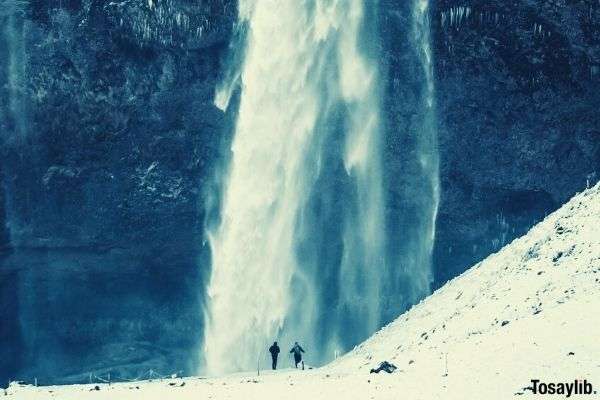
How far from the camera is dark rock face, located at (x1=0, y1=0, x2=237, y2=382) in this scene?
54562 mm

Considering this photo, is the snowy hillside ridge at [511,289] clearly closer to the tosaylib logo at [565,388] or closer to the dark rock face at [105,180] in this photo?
the tosaylib logo at [565,388]

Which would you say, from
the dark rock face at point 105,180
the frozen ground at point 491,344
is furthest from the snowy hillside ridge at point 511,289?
the dark rock face at point 105,180

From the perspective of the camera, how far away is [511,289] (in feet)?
92.0

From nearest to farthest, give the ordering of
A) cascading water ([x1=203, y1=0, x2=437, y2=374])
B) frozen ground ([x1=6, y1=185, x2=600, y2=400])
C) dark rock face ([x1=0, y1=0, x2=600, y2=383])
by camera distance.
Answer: frozen ground ([x1=6, y1=185, x2=600, y2=400])
dark rock face ([x1=0, y1=0, x2=600, y2=383])
cascading water ([x1=203, y1=0, x2=437, y2=374])

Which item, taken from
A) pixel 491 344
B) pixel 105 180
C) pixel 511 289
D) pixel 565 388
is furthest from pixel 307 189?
pixel 565 388

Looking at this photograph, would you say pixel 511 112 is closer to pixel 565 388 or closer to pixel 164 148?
pixel 164 148

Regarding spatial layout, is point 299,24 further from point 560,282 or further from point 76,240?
point 560,282

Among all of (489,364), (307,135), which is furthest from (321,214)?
(489,364)

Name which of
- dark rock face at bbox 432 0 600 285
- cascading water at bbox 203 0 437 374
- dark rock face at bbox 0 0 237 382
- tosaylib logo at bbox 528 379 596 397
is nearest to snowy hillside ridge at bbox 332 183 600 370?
tosaylib logo at bbox 528 379 596 397

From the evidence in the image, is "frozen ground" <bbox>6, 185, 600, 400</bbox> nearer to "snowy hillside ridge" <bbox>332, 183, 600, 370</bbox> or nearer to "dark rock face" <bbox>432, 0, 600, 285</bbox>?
"snowy hillside ridge" <bbox>332, 183, 600, 370</bbox>

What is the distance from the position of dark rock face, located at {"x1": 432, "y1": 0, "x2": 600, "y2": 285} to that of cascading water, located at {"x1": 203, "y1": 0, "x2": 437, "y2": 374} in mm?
1470

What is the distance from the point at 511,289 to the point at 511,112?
30494 mm

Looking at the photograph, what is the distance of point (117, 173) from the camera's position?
55688 mm

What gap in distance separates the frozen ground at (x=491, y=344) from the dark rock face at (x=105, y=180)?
2577 centimetres
